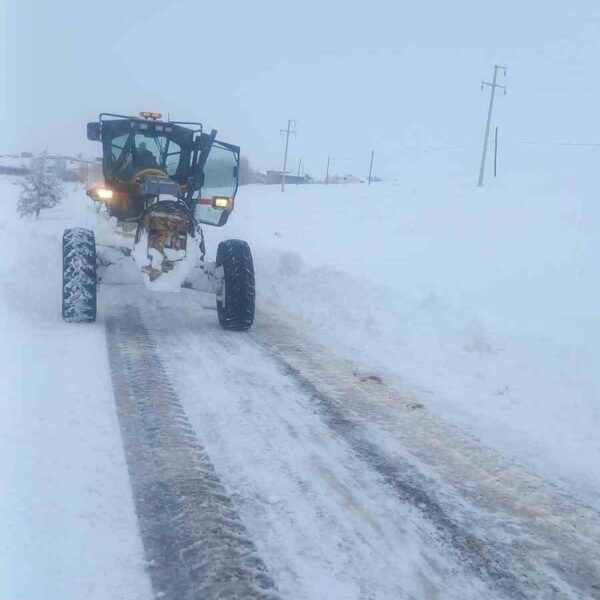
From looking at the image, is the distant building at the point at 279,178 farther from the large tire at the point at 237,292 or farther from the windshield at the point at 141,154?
the large tire at the point at 237,292

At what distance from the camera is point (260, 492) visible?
4066mm

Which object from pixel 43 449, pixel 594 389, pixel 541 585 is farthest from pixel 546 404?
pixel 43 449

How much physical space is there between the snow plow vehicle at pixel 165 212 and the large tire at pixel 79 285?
0.04ft

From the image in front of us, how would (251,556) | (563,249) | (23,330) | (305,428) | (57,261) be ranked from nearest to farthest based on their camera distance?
1. (251,556)
2. (305,428)
3. (23,330)
4. (57,261)
5. (563,249)

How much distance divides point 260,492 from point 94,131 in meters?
6.70

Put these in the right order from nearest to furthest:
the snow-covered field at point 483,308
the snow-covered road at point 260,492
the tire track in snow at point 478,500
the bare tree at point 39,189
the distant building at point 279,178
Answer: the snow-covered road at point 260,492 → the tire track in snow at point 478,500 → the snow-covered field at point 483,308 → the bare tree at point 39,189 → the distant building at point 279,178

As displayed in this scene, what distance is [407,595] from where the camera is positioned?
10.4 feet

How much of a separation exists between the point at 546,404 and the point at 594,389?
30.6 inches

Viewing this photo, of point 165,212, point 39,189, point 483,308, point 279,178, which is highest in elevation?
point 165,212

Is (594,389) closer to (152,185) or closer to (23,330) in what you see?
(152,185)

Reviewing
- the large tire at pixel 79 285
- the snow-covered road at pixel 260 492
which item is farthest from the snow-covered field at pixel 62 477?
the large tire at pixel 79 285

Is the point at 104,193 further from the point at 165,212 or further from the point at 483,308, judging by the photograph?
the point at 483,308

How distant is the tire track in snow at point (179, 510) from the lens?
3148mm

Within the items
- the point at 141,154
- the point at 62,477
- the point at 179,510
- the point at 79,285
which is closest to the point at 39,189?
the point at 141,154
